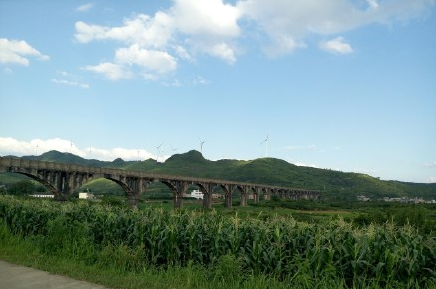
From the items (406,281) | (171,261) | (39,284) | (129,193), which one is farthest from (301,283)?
(129,193)

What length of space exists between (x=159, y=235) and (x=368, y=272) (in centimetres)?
695

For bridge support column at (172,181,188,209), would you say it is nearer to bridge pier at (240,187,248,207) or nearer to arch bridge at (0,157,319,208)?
arch bridge at (0,157,319,208)

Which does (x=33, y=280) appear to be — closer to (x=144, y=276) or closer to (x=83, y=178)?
(x=144, y=276)

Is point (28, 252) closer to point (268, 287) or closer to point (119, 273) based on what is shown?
point (119, 273)

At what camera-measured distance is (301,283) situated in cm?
1017

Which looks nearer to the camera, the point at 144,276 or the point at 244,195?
the point at 144,276

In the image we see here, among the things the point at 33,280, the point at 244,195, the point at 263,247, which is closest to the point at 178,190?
the point at 244,195

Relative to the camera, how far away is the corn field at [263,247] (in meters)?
10.1

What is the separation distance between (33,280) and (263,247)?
21.5 feet

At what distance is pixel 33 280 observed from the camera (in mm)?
9656

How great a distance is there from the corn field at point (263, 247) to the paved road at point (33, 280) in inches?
77.7

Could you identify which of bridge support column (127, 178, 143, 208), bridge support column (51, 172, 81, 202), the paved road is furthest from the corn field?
bridge support column (127, 178, 143, 208)

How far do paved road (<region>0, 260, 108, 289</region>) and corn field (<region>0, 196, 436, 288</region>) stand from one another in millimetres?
1974

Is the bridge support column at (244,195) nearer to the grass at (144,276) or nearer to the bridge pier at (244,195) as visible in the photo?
the bridge pier at (244,195)
